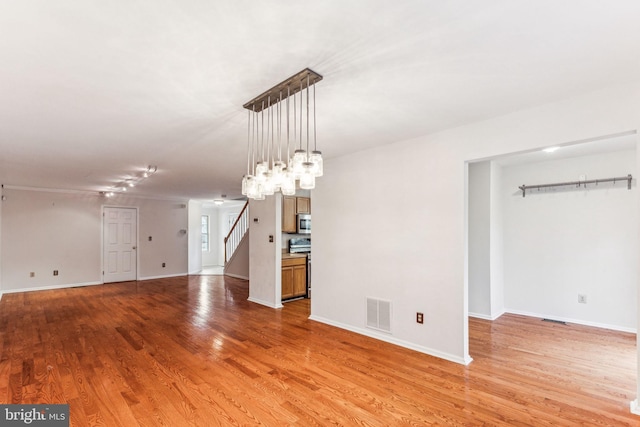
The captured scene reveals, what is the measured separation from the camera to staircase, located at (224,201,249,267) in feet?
29.8

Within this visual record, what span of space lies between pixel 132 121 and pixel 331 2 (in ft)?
7.73

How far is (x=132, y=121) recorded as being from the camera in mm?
2934

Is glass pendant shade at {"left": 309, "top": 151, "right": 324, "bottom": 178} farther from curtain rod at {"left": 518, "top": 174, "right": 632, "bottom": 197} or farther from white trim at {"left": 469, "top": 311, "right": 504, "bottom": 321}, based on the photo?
curtain rod at {"left": 518, "top": 174, "right": 632, "bottom": 197}

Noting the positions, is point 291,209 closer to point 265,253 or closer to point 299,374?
point 265,253

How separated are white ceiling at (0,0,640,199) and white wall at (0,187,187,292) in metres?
5.11

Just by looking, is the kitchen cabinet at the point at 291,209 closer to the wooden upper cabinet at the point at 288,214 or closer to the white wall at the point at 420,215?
the wooden upper cabinet at the point at 288,214

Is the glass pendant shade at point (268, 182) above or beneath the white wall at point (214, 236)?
above

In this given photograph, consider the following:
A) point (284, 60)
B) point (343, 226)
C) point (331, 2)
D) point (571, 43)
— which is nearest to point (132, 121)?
point (284, 60)

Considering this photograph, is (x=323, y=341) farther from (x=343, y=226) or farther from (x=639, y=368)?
(x=639, y=368)

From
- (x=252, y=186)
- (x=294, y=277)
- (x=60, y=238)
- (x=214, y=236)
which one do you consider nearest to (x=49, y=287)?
(x=60, y=238)

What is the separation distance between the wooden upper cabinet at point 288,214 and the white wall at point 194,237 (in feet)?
14.7

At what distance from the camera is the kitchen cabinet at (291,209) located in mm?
6531

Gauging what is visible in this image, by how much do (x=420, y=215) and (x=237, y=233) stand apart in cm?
705

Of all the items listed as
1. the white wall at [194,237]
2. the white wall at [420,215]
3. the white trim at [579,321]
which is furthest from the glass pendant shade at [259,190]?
the white wall at [194,237]
